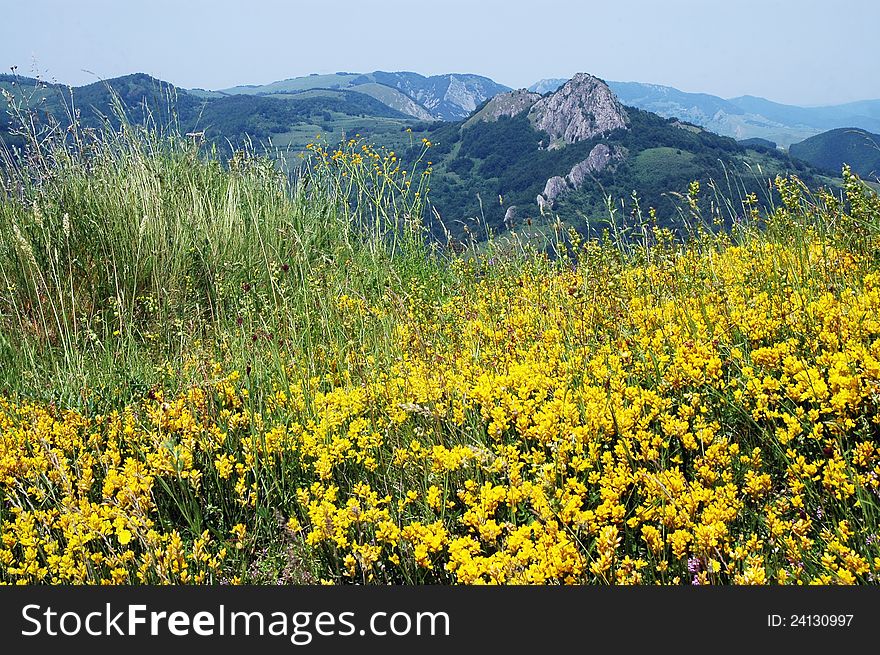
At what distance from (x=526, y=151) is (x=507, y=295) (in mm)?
158531

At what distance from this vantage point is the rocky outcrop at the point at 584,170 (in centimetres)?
11138

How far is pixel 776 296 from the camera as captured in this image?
3.75 meters

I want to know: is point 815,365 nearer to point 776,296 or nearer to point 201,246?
point 776,296

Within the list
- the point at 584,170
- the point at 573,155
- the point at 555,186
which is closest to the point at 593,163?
the point at 573,155

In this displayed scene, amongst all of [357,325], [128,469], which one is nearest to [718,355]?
[357,325]

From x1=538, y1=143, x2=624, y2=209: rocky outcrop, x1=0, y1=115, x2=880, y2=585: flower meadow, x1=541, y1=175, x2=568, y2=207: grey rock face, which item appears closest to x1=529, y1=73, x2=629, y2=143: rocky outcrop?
x1=538, y1=143, x2=624, y2=209: rocky outcrop

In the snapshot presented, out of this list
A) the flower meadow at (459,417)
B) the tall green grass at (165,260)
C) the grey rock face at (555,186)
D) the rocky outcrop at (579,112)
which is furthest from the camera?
the rocky outcrop at (579,112)

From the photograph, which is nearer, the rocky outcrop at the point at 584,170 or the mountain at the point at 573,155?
the mountain at the point at 573,155

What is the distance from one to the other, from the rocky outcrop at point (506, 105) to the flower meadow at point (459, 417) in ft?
603

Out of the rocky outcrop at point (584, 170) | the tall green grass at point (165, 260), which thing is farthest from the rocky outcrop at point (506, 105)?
the tall green grass at point (165, 260)

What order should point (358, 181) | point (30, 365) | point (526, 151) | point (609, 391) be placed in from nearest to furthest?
point (609, 391), point (30, 365), point (358, 181), point (526, 151)

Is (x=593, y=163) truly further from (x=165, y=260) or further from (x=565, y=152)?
(x=165, y=260)

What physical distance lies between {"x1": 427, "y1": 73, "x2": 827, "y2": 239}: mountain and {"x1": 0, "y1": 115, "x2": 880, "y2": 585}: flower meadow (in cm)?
7672

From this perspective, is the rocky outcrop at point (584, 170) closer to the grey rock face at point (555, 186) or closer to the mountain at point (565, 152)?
the grey rock face at point (555, 186)
